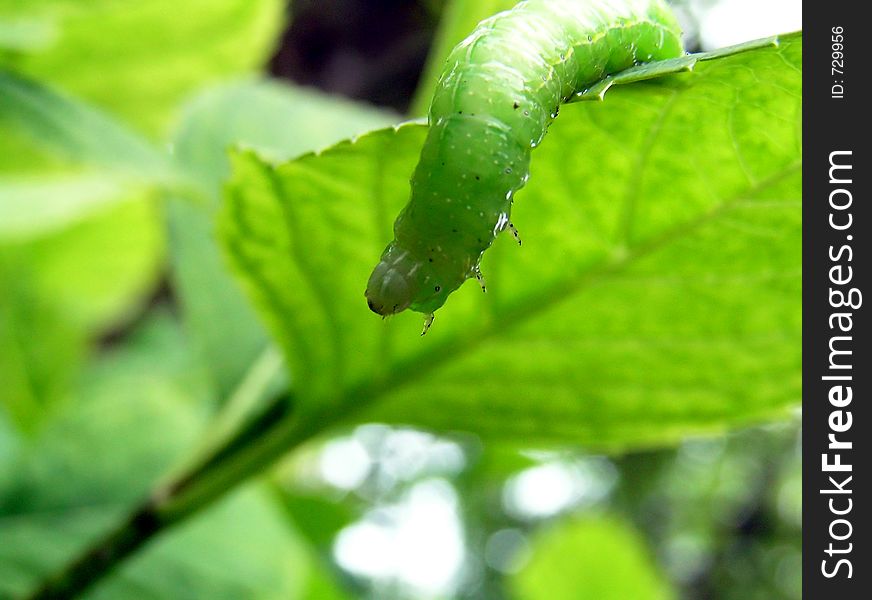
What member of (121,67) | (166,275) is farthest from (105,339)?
(121,67)

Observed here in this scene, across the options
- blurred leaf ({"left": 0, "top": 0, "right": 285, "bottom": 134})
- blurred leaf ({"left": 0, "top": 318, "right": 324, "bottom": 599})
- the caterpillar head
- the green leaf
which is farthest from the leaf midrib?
blurred leaf ({"left": 0, "top": 0, "right": 285, "bottom": 134})

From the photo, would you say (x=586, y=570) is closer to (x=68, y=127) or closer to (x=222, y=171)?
(x=222, y=171)

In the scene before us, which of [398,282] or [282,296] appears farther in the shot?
[282,296]

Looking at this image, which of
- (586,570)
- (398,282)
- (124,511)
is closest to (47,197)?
(124,511)

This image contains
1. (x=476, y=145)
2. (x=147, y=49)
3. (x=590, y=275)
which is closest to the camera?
(x=476, y=145)

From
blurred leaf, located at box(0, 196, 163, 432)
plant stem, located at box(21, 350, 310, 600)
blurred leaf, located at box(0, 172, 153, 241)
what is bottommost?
blurred leaf, located at box(0, 196, 163, 432)

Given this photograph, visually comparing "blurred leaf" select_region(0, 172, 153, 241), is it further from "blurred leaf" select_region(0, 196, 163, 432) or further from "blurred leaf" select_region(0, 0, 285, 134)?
"blurred leaf" select_region(0, 196, 163, 432)

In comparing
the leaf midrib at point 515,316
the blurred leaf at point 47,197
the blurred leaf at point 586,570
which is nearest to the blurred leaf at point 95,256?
the blurred leaf at point 47,197
